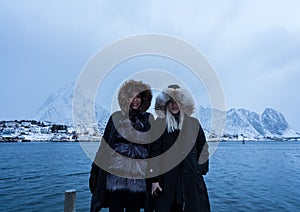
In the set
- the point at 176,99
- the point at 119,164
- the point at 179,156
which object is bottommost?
the point at 119,164

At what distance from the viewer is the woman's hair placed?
4039 millimetres

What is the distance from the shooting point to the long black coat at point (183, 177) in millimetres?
3949

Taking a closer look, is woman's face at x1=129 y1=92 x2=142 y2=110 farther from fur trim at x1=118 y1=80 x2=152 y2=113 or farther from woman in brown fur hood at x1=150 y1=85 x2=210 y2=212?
woman in brown fur hood at x1=150 y1=85 x2=210 y2=212

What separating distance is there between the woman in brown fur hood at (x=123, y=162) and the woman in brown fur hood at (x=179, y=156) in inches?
8.5

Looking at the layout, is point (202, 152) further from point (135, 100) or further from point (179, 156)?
point (135, 100)

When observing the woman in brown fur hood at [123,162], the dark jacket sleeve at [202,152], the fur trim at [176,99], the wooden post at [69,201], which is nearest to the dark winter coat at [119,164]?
the woman in brown fur hood at [123,162]

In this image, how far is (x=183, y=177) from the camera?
3.98m

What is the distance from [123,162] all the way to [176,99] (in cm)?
123

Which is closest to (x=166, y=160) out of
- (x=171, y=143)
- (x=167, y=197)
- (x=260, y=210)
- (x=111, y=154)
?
(x=171, y=143)

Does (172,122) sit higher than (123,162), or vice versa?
(172,122)

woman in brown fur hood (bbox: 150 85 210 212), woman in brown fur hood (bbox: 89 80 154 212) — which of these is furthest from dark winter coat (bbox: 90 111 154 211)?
woman in brown fur hood (bbox: 150 85 210 212)

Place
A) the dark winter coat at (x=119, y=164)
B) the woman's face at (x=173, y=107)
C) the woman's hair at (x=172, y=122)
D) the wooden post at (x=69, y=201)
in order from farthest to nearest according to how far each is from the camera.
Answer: the wooden post at (x=69, y=201) → the woman's face at (x=173, y=107) → the woman's hair at (x=172, y=122) → the dark winter coat at (x=119, y=164)

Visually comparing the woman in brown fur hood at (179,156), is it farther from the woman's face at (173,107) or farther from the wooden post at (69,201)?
the wooden post at (69,201)

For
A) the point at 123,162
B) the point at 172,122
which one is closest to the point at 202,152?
the point at 172,122
